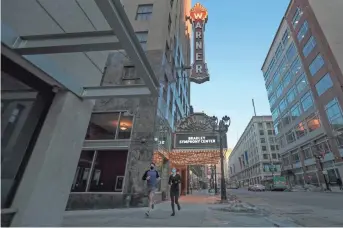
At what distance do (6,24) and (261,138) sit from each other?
91.6 meters

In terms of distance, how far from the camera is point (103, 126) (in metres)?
15.1

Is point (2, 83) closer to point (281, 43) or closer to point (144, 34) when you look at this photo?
point (144, 34)

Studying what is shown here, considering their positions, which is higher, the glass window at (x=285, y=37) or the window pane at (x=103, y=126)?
the glass window at (x=285, y=37)

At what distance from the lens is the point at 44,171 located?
3.72 metres

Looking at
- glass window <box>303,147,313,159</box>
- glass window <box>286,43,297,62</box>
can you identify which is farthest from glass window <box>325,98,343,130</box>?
glass window <box>286,43,297,62</box>

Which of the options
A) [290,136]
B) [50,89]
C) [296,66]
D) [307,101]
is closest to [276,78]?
[296,66]

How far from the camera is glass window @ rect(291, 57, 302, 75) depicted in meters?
48.0

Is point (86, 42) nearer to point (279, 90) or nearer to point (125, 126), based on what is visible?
point (125, 126)

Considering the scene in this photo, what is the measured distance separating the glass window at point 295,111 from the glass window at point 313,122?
4.00 metres

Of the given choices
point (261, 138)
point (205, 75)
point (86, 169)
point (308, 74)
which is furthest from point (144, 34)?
point (261, 138)

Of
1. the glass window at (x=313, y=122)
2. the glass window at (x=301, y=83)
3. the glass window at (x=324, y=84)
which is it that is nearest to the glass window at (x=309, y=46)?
the glass window at (x=301, y=83)

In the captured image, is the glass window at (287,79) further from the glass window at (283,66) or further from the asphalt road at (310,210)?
the asphalt road at (310,210)

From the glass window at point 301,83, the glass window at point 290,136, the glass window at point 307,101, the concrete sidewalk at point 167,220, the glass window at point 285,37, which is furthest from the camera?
the glass window at point 290,136

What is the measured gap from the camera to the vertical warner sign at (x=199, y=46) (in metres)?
22.6
